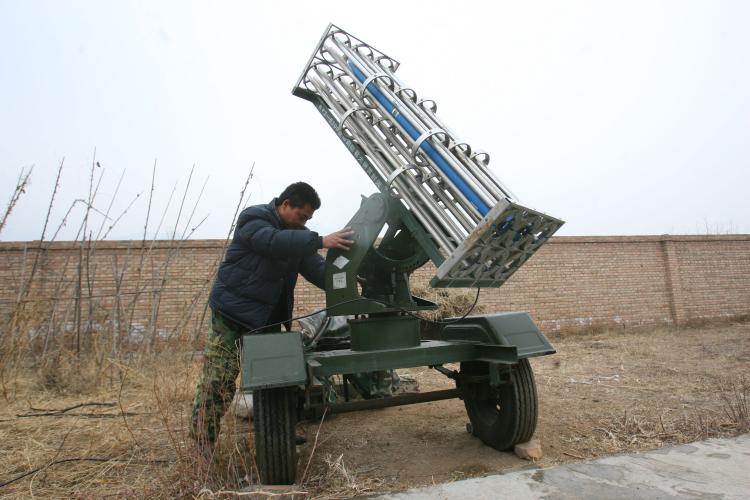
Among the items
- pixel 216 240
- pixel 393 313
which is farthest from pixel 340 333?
pixel 216 240

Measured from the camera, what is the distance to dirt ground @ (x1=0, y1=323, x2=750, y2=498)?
2760 mm

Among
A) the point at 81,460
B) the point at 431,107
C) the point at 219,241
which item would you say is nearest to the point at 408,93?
the point at 431,107

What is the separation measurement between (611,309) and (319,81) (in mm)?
10135

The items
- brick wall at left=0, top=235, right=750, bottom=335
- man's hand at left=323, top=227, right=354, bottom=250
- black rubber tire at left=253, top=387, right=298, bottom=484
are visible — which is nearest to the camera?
black rubber tire at left=253, top=387, right=298, bottom=484

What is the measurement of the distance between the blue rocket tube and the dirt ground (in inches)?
59.4

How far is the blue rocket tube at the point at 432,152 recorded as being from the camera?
9.07 feet

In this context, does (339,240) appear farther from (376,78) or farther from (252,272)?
(376,78)

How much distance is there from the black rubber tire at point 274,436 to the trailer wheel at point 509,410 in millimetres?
1394

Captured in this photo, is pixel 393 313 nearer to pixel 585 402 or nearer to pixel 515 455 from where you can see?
pixel 515 455

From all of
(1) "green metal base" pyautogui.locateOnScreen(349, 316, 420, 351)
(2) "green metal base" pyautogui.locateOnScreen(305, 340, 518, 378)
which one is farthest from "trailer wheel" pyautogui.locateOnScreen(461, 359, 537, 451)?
(1) "green metal base" pyautogui.locateOnScreen(349, 316, 420, 351)

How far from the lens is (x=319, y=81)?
3895mm

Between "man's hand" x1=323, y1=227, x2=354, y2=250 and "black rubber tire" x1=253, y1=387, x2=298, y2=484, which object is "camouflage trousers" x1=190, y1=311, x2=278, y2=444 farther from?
"man's hand" x1=323, y1=227, x2=354, y2=250

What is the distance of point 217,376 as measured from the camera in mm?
3047

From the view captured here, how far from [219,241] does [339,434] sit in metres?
6.16
